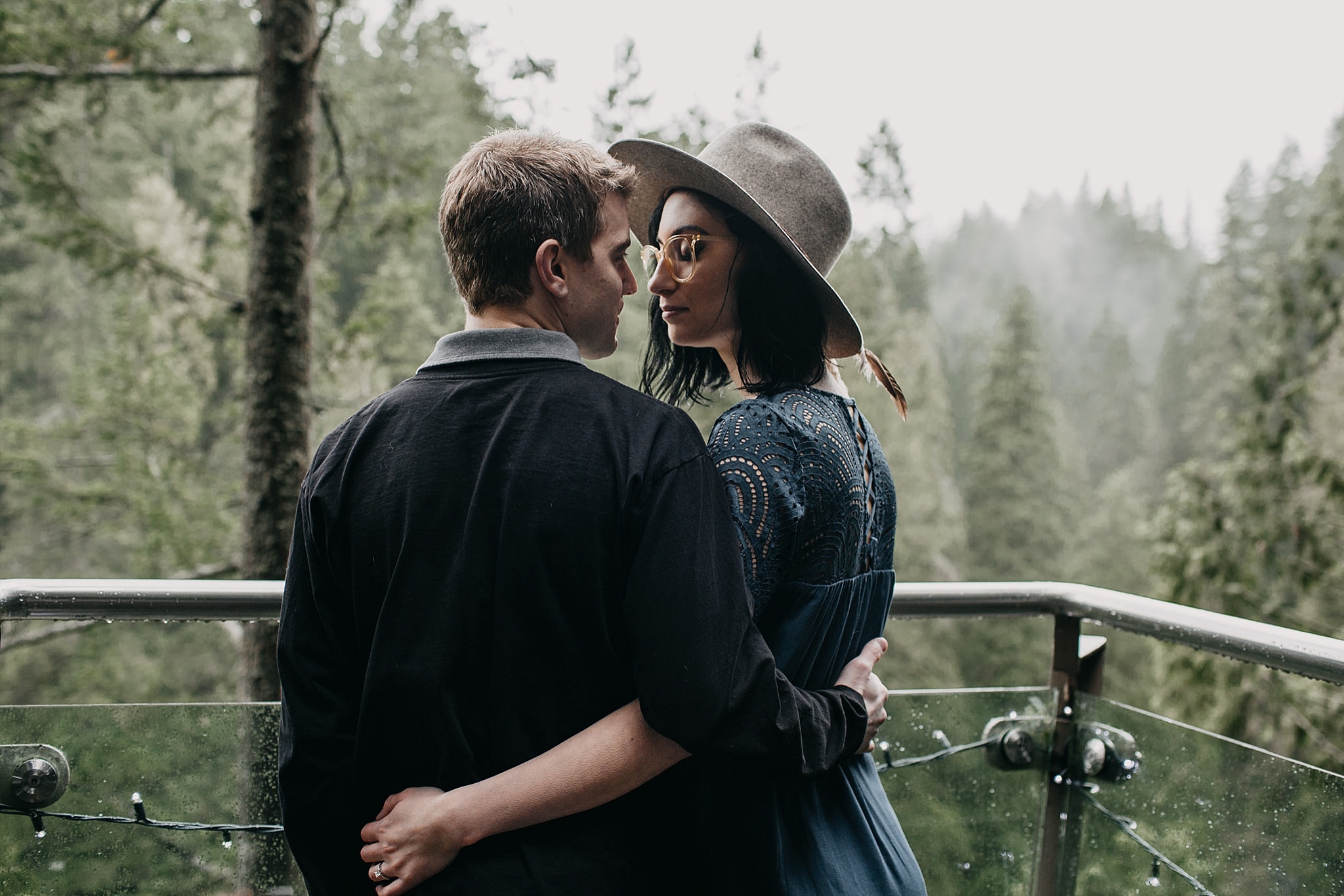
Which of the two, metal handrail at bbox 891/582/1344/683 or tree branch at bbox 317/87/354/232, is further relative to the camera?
tree branch at bbox 317/87/354/232

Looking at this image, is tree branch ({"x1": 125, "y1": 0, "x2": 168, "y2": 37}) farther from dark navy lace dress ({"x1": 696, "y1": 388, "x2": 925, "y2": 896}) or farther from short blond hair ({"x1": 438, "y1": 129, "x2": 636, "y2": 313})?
dark navy lace dress ({"x1": 696, "y1": 388, "x2": 925, "y2": 896})

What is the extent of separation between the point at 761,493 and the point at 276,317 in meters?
3.32

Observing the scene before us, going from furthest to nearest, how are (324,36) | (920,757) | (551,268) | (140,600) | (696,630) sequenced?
(324,36), (920,757), (140,600), (551,268), (696,630)

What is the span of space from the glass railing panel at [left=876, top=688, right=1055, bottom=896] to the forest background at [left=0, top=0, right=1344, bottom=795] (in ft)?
10.4

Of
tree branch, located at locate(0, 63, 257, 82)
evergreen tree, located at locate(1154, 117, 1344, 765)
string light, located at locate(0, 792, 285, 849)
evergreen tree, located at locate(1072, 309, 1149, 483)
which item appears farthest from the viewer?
evergreen tree, located at locate(1072, 309, 1149, 483)

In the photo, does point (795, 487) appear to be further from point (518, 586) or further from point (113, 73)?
point (113, 73)

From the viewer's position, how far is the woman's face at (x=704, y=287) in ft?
4.76

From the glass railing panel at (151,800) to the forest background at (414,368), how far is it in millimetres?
2824

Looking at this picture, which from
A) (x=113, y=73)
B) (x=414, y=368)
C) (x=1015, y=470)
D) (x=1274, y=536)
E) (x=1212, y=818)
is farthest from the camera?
(x=1015, y=470)

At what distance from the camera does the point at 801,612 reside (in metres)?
1.20

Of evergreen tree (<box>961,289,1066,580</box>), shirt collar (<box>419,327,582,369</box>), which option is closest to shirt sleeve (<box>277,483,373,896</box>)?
shirt collar (<box>419,327,582,369</box>)

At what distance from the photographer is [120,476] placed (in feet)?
47.5

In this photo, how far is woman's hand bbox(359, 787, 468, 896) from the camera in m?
1.00

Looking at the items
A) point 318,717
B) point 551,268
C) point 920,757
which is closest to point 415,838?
point 318,717
